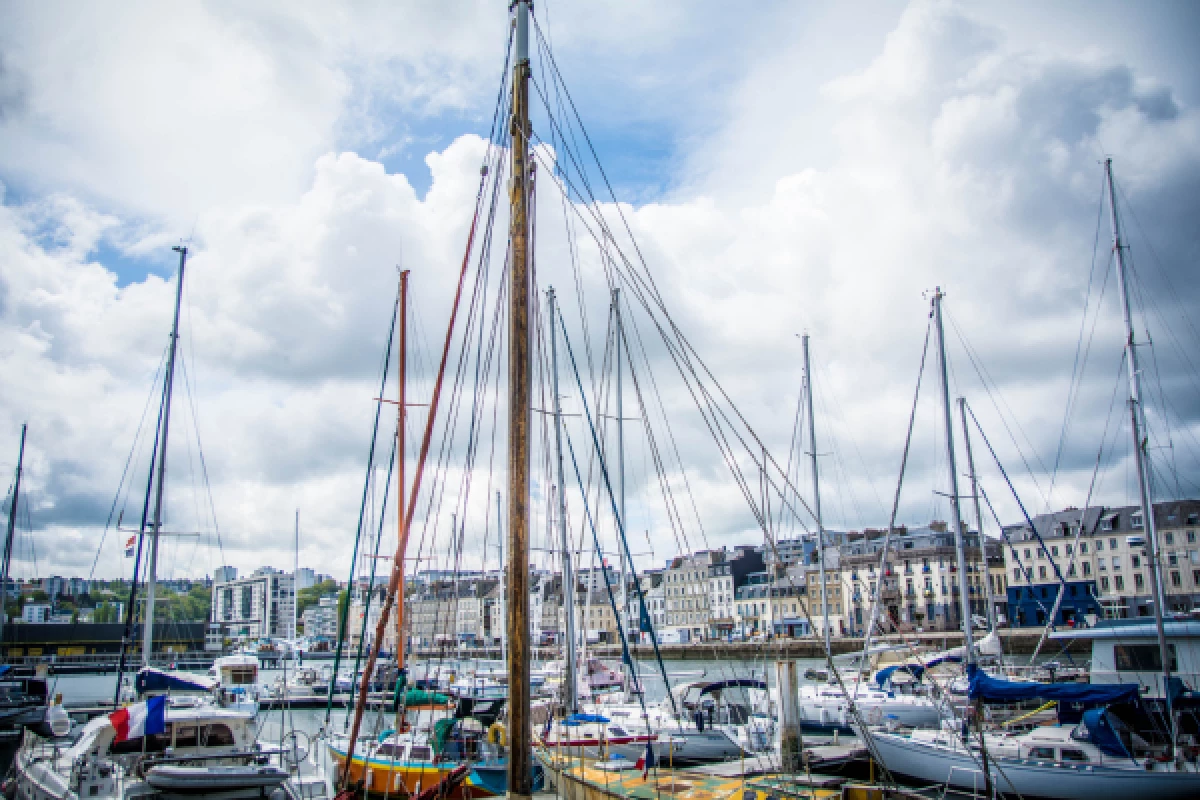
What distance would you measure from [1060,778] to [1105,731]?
182 cm

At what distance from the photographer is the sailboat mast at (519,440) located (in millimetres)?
10914

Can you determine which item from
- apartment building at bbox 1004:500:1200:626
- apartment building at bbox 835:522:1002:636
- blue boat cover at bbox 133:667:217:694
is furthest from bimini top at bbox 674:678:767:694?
apartment building at bbox 835:522:1002:636

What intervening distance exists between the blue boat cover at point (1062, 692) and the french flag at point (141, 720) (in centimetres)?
2347

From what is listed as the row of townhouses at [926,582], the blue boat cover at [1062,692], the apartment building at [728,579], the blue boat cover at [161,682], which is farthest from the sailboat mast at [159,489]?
the apartment building at [728,579]

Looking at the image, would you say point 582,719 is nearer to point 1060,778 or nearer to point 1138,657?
point 1060,778

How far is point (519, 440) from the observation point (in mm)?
11289

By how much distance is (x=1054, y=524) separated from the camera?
10744 cm

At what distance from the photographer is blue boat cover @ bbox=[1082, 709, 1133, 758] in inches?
865

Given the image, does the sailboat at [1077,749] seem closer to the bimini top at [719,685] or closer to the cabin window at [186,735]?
the bimini top at [719,685]

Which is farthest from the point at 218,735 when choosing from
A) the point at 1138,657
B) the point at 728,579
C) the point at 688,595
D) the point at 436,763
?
the point at 688,595

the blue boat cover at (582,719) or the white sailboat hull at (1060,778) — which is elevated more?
the blue boat cover at (582,719)

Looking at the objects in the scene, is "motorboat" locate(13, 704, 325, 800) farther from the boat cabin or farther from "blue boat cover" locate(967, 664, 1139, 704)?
the boat cabin

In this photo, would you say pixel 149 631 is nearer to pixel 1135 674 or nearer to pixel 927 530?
pixel 1135 674

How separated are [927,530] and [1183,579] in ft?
110
